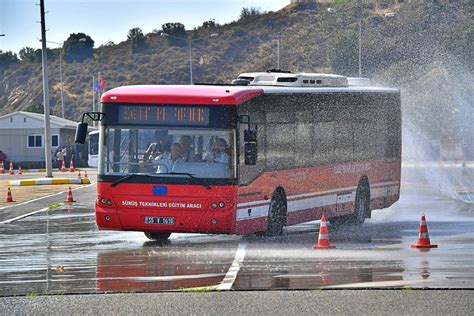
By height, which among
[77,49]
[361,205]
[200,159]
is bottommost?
[361,205]

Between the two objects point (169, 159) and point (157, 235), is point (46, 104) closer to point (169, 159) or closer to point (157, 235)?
point (157, 235)

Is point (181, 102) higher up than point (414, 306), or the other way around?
point (181, 102)

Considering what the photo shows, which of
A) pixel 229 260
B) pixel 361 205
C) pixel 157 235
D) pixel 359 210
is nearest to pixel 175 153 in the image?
pixel 157 235

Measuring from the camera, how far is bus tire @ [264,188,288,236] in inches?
949

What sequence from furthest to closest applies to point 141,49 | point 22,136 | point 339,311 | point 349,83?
point 141,49 → point 22,136 → point 349,83 → point 339,311

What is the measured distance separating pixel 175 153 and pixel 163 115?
26.1 inches

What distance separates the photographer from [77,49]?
161875 millimetres

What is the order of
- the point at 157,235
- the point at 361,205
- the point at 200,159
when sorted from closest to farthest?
the point at 200,159, the point at 157,235, the point at 361,205

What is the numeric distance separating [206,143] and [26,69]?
144885mm

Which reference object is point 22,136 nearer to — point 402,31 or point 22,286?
point 402,31

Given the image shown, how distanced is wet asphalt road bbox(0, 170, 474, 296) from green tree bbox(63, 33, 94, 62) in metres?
133

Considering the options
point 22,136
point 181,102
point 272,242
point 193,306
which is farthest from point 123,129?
point 22,136

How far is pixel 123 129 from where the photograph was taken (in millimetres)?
22844

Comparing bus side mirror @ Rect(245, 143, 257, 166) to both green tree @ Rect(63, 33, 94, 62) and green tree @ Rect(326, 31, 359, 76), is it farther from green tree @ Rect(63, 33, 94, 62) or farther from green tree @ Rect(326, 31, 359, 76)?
green tree @ Rect(63, 33, 94, 62)
